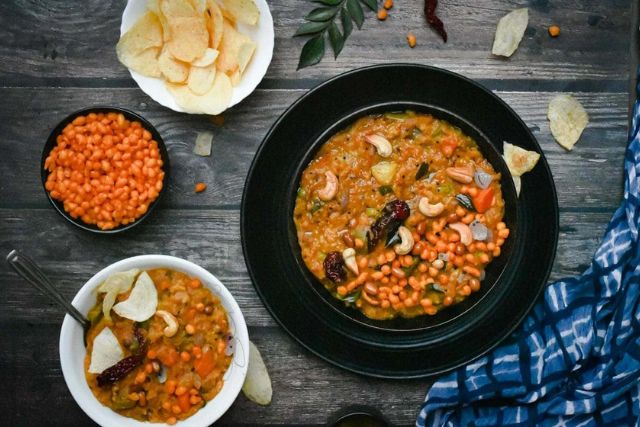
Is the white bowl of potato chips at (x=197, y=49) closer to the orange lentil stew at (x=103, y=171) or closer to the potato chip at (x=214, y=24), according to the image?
the potato chip at (x=214, y=24)

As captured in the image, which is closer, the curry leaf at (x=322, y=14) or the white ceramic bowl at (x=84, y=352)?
the white ceramic bowl at (x=84, y=352)

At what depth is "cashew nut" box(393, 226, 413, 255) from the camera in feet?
9.95

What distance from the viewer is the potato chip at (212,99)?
308 centimetres

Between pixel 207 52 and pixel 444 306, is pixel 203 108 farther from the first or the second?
pixel 444 306

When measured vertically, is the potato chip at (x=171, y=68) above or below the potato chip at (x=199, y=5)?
below

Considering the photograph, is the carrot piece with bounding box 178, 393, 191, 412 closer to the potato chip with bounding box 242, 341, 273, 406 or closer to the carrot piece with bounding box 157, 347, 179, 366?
the carrot piece with bounding box 157, 347, 179, 366

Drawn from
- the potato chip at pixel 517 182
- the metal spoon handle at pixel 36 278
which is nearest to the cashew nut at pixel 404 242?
the potato chip at pixel 517 182

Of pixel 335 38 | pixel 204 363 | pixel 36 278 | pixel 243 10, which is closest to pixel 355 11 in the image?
pixel 335 38

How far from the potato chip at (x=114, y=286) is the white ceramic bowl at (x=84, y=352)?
0.08 feet

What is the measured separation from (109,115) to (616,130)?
253 cm

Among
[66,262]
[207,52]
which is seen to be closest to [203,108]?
[207,52]

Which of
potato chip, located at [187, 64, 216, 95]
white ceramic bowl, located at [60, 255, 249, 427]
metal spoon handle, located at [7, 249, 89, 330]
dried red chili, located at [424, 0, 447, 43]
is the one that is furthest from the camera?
dried red chili, located at [424, 0, 447, 43]

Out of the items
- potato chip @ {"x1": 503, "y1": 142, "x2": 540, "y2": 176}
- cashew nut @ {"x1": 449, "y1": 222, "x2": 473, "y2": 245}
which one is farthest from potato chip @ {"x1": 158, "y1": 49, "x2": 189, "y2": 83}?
potato chip @ {"x1": 503, "y1": 142, "x2": 540, "y2": 176}

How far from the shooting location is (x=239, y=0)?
300cm
